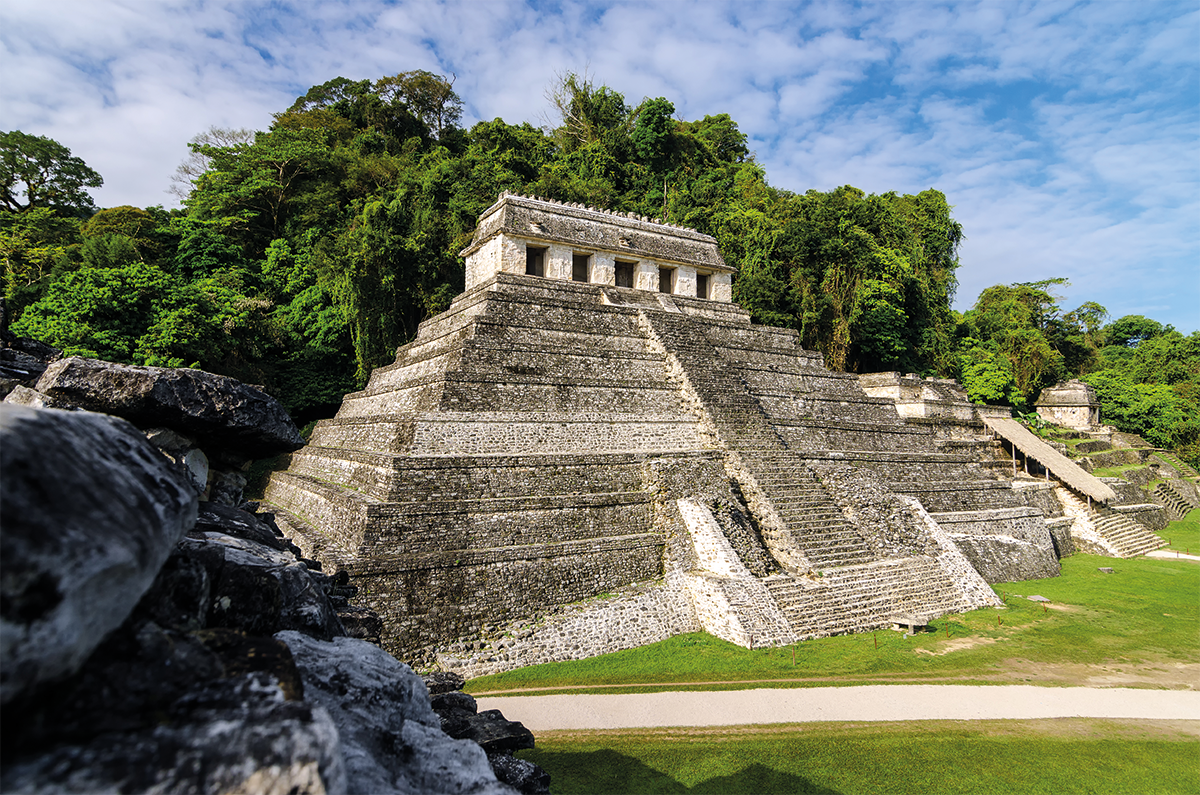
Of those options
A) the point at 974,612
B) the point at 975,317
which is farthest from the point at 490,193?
the point at 975,317

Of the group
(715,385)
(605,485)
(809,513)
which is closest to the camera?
(605,485)

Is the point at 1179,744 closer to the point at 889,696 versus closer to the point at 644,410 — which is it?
the point at 889,696

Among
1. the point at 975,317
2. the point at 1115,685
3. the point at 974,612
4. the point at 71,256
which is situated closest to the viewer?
the point at 1115,685

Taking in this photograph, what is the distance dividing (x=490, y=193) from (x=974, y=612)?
24254 mm

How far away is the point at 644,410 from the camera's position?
16.2 metres

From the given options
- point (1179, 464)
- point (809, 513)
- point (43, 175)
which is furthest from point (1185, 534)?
point (43, 175)

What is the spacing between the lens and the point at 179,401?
3.88 m

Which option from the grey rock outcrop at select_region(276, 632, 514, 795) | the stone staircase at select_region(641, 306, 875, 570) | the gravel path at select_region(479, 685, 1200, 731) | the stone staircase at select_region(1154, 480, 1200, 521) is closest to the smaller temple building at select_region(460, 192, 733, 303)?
the stone staircase at select_region(641, 306, 875, 570)

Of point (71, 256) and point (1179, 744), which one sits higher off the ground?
point (71, 256)

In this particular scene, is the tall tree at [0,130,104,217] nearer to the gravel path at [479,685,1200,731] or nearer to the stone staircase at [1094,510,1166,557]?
the gravel path at [479,685,1200,731]

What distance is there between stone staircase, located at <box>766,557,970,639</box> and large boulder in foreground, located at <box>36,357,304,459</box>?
1000cm

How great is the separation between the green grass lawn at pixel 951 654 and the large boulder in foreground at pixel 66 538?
28.4 ft

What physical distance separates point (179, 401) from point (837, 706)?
9.18 m

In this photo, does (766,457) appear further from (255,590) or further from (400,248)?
(400,248)
